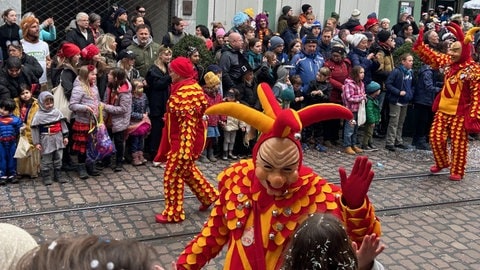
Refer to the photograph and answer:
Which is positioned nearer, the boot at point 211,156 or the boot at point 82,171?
the boot at point 82,171

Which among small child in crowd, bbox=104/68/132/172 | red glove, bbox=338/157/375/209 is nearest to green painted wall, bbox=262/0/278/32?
small child in crowd, bbox=104/68/132/172

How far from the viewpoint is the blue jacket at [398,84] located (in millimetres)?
10641

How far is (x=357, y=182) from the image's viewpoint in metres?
3.40

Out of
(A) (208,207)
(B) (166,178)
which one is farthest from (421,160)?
(B) (166,178)

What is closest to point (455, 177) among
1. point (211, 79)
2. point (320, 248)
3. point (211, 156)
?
point (211, 156)

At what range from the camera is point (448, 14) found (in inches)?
900

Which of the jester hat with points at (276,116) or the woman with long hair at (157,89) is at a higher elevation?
the jester hat with points at (276,116)

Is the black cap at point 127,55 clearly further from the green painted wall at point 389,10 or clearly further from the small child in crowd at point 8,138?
the green painted wall at point 389,10

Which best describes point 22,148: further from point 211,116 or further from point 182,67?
point 211,116

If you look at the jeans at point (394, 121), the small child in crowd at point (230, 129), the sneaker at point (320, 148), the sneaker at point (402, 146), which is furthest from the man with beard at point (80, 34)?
the sneaker at point (402, 146)

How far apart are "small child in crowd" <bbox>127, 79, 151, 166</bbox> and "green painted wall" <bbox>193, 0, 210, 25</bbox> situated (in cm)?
665

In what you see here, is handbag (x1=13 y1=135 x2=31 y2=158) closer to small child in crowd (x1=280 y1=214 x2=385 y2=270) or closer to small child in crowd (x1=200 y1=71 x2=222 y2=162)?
small child in crowd (x1=200 y1=71 x2=222 y2=162)

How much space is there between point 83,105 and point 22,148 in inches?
36.3

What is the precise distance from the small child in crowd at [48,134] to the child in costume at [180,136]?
1637mm
